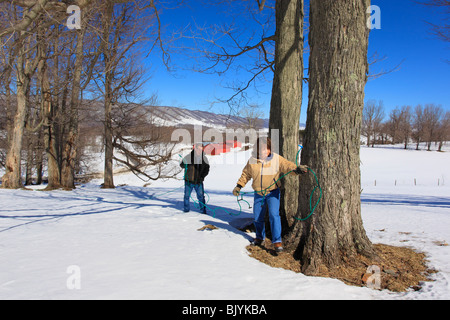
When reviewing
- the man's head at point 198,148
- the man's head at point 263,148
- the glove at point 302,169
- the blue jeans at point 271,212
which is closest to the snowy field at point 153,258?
the blue jeans at point 271,212

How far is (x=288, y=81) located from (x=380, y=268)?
3296 mm

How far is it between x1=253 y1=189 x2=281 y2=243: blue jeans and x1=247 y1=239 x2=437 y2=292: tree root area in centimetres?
31

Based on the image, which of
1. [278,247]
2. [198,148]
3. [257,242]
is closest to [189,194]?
[198,148]

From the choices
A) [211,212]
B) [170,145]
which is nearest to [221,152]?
[170,145]

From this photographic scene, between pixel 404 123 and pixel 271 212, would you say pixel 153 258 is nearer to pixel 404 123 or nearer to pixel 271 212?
pixel 271 212

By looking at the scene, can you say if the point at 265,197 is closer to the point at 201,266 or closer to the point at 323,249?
the point at 323,249

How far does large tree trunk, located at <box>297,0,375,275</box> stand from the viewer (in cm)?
369

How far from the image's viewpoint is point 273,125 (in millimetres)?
5289

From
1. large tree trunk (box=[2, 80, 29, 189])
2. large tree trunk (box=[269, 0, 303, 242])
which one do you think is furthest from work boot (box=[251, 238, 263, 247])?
large tree trunk (box=[2, 80, 29, 189])

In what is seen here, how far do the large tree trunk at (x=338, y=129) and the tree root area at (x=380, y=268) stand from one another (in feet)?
0.41

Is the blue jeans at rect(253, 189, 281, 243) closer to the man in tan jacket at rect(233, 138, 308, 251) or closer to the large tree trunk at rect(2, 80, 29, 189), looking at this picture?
the man in tan jacket at rect(233, 138, 308, 251)

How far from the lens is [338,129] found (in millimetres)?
3697
